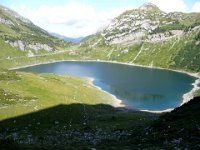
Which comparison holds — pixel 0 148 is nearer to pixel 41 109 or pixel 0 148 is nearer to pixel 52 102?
pixel 41 109

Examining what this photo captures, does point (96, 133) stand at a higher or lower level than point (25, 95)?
lower

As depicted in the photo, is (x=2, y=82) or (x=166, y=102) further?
(x=166, y=102)

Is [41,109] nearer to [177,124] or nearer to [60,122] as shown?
[60,122]

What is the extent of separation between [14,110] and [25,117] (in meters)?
6.72

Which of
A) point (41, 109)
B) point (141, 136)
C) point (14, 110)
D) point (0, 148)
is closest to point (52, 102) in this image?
point (41, 109)

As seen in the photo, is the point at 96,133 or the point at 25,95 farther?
the point at 25,95

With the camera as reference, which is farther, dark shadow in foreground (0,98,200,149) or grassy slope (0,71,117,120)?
grassy slope (0,71,117,120)

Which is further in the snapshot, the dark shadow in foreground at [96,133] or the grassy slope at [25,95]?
the grassy slope at [25,95]

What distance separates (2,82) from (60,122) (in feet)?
151

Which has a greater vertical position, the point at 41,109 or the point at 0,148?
the point at 0,148

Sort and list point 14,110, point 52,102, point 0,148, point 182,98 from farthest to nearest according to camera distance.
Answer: point 182,98 → point 52,102 → point 14,110 → point 0,148

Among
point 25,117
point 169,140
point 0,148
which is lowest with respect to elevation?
point 25,117

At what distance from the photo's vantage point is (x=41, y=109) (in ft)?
316

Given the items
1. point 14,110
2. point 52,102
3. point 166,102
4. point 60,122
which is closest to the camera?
point 60,122
